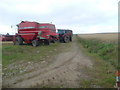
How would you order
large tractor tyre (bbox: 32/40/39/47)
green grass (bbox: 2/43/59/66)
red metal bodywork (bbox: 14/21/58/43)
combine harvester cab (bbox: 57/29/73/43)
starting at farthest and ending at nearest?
combine harvester cab (bbox: 57/29/73/43) < large tractor tyre (bbox: 32/40/39/47) < red metal bodywork (bbox: 14/21/58/43) < green grass (bbox: 2/43/59/66)

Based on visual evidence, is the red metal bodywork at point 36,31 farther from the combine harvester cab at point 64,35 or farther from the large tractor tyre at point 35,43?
the combine harvester cab at point 64,35

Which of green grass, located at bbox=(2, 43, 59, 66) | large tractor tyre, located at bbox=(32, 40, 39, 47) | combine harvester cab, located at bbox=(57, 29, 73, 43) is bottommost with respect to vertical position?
green grass, located at bbox=(2, 43, 59, 66)

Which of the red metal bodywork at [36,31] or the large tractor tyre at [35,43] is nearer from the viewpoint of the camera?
the red metal bodywork at [36,31]

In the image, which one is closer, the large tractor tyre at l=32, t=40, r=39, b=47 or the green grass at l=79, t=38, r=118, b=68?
the green grass at l=79, t=38, r=118, b=68

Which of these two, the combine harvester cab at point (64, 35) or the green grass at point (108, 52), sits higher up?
the combine harvester cab at point (64, 35)

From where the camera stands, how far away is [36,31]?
18906 millimetres

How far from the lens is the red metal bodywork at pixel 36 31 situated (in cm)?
1889

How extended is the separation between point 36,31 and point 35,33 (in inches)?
10.1

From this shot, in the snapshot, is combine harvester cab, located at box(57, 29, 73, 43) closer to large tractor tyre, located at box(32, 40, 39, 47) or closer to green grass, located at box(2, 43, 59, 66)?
large tractor tyre, located at box(32, 40, 39, 47)

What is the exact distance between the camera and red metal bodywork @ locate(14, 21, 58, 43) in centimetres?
1889

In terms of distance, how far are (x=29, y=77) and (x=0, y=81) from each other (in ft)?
3.77

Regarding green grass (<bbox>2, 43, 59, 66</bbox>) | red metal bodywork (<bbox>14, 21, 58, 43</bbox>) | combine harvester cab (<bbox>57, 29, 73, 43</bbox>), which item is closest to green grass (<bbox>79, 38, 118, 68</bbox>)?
green grass (<bbox>2, 43, 59, 66</bbox>)

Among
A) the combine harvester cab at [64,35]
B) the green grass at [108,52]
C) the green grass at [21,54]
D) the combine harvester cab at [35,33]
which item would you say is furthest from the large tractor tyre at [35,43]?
the combine harvester cab at [64,35]

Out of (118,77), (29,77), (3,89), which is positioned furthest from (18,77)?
(118,77)
